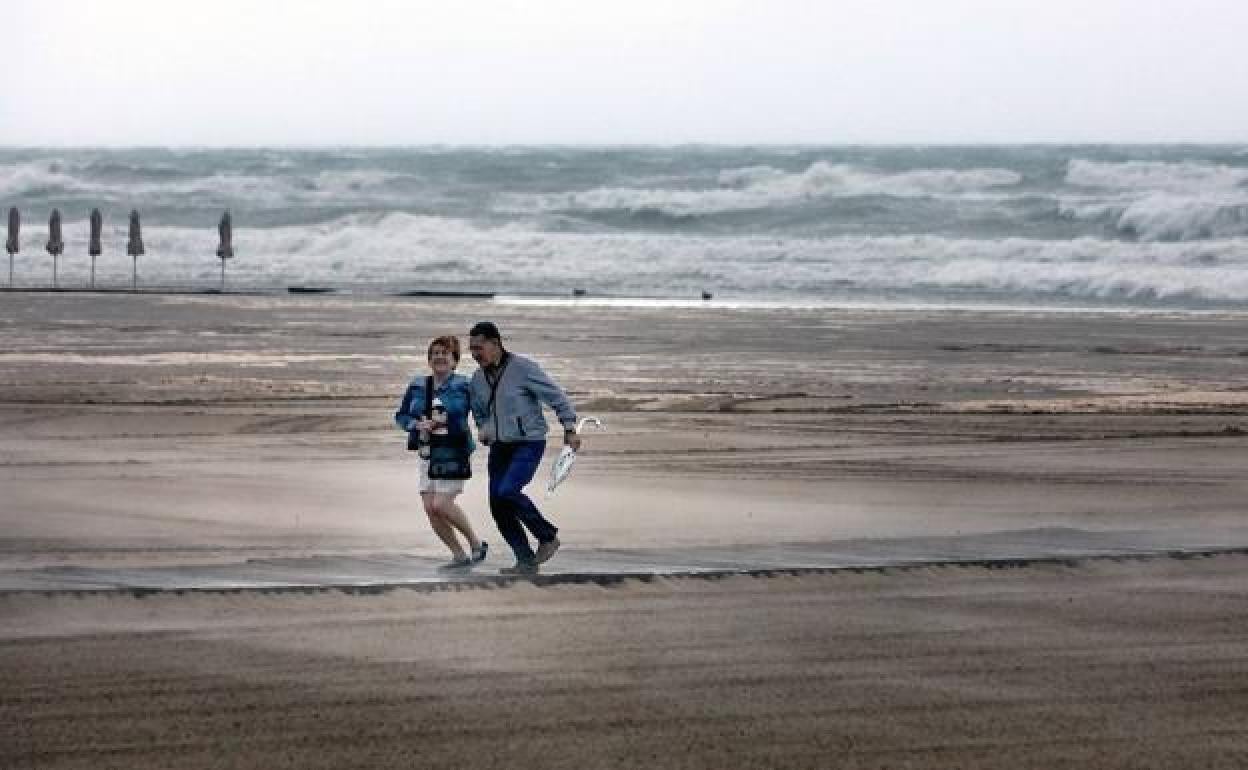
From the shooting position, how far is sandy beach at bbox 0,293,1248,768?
8398 millimetres

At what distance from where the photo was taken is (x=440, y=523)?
12008mm

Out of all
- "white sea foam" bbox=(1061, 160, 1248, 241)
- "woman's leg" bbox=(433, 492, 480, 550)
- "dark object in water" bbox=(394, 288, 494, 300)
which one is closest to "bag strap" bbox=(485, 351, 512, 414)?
"woman's leg" bbox=(433, 492, 480, 550)

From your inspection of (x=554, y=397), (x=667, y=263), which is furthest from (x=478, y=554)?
(x=667, y=263)

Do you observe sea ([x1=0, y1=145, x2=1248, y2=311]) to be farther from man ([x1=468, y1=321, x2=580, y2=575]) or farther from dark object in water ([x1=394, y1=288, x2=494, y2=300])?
man ([x1=468, y1=321, x2=580, y2=575])

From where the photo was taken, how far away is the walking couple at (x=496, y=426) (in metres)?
11.7

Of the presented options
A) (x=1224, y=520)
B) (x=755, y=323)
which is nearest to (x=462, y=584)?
Answer: (x=1224, y=520)

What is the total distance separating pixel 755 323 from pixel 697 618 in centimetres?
2143

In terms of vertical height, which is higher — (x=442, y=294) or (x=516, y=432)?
(x=516, y=432)

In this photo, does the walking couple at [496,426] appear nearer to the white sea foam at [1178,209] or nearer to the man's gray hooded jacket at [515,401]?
the man's gray hooded jacket at [515,401]

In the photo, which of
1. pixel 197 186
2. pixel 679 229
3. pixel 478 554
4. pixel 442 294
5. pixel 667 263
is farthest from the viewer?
pixel 197 186

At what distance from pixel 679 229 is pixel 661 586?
53596 mm

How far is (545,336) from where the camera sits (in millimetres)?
29141

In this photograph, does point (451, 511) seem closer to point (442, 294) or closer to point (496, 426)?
point (496, 426)

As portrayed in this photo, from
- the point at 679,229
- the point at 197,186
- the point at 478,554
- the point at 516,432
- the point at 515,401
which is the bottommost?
the point at 197,186
